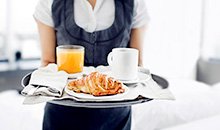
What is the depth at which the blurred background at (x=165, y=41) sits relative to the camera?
2389mm

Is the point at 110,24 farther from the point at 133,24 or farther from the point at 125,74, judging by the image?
the point at 125,74

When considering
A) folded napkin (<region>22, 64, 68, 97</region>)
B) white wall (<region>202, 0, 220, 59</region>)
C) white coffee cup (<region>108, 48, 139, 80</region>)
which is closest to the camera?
folded napkin (<region>22, 64, 68, 97</region>)

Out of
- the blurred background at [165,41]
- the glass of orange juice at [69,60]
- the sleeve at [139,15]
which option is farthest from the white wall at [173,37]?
the glass of orange juice at [69,60]

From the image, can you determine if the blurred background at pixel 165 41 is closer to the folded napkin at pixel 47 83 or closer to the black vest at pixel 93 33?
the black vest at pixel 93 33

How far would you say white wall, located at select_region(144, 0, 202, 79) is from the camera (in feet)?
8.71

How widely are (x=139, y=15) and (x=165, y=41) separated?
163 centimetres

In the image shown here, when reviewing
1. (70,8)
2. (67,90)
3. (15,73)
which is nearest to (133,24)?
(70,8)

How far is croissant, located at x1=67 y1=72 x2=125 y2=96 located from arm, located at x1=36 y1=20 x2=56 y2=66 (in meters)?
0.29

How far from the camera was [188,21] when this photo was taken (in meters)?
2.79

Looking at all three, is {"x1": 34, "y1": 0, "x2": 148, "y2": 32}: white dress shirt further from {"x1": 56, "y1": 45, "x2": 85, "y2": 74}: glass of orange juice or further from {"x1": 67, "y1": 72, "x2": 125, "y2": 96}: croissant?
{"x1": 67, "y1": 72, "x2": 125, "y2": 96}: croissant

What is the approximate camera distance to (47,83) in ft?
2.69

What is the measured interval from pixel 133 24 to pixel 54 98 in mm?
A: 504

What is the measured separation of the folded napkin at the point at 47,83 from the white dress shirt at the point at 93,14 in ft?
0.73

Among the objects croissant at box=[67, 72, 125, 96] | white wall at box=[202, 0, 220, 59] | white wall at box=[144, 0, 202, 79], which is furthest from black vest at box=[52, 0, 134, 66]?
white wall at box=[202, 0, 220, 59]
